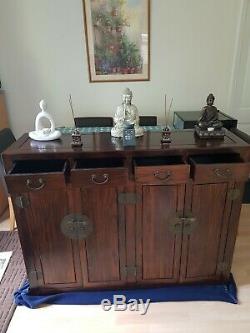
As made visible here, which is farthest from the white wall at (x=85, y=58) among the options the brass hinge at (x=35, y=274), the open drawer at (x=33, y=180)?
the brass hinge at (x=35, y=274)

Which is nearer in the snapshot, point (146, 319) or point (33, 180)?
point (33, 180)

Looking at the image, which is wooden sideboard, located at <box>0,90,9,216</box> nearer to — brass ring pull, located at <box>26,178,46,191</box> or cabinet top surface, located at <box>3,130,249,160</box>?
cabinet top surface, located at <box>3,130,249,160</box>

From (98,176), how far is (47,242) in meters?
0.54

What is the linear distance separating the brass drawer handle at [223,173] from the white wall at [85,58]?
5.22 feet

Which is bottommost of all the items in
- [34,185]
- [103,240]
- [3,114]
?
[103,240]

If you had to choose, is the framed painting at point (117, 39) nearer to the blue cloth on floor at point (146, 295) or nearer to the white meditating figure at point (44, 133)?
the white meditating figure at point (44, 133)

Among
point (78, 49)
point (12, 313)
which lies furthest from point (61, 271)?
point (78, 49)

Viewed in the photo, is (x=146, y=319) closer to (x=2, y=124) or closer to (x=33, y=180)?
(x=33, y=180)

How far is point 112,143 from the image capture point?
4.72 ft

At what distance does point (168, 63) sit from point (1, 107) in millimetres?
1745

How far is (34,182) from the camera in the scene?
1295 mm

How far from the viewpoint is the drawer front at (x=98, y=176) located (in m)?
1.29

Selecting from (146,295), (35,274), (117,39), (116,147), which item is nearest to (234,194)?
(116,147)

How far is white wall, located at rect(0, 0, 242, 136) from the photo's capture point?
241 cm
